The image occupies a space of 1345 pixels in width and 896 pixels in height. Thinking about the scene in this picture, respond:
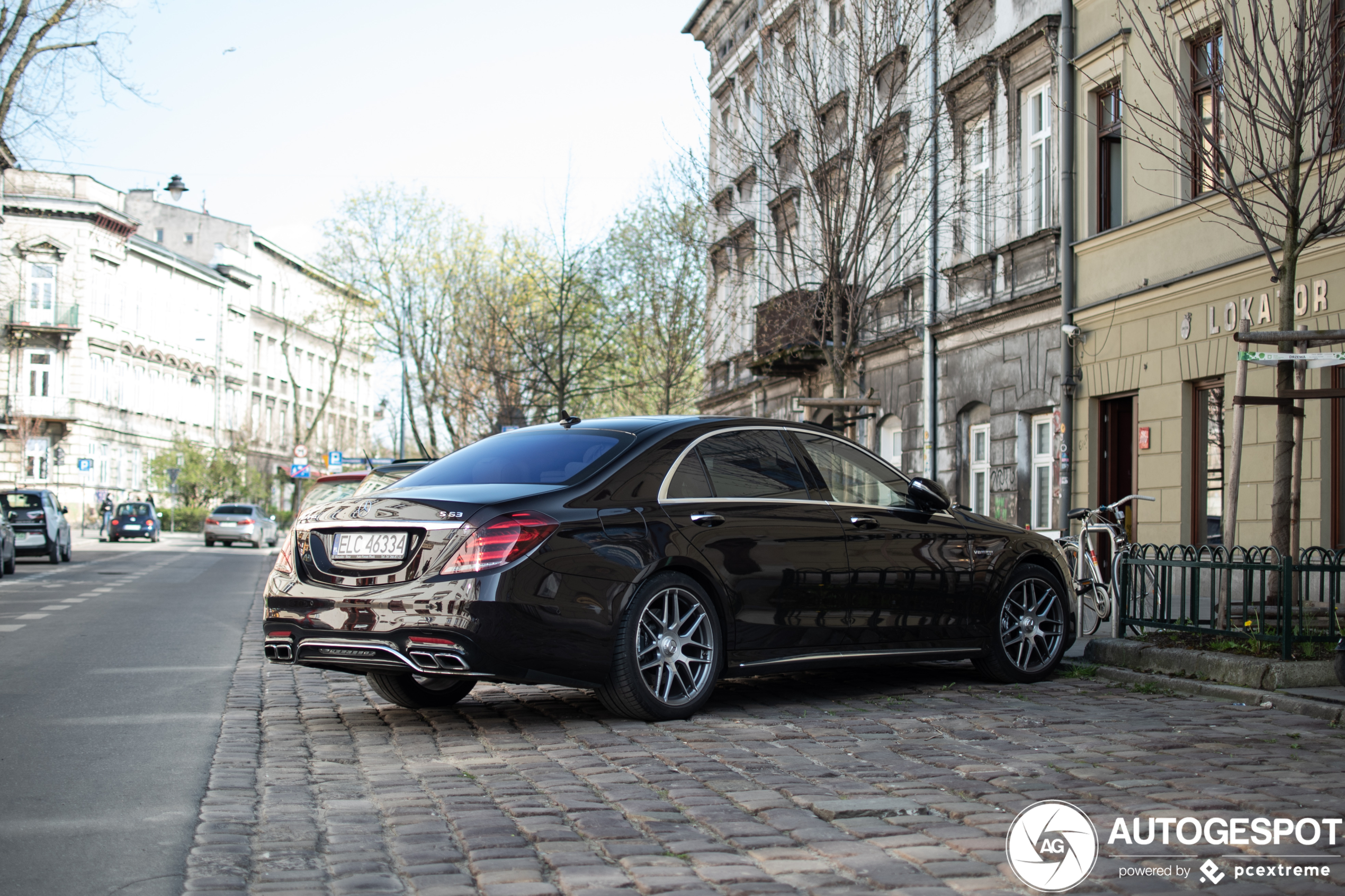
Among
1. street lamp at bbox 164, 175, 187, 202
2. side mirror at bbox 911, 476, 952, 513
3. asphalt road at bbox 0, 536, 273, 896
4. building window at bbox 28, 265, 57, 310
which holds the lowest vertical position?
asphalt road at bbox 0, 536, 273, 896

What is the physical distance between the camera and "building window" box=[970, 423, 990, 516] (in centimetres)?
2155

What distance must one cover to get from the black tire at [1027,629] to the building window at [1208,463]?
6.89 metres

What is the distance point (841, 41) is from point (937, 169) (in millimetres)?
2906

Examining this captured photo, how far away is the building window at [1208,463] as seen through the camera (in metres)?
15.8

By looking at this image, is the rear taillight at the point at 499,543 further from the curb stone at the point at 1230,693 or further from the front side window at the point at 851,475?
the curb stone at the point at 1230,693

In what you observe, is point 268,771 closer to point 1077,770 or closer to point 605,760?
point 605,760

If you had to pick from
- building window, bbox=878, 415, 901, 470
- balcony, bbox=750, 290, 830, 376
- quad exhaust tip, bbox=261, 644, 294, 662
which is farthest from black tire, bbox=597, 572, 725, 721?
building window, bbox=878, 415, 901, 470

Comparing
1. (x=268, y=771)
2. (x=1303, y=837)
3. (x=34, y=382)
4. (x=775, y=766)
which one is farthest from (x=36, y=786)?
(x=34, y=382)

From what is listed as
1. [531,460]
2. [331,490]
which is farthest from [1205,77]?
[531,460]

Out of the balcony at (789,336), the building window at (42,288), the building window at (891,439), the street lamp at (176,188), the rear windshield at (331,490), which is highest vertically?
the street lamp at (176,188)

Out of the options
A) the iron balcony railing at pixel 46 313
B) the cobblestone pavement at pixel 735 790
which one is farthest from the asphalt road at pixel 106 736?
the iron balcony railing at pixel 46 313

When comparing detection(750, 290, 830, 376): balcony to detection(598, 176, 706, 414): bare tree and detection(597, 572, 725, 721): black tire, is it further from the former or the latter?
detection(597, 572, 725, 721): black tire

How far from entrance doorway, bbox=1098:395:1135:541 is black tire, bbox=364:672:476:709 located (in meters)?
11.9

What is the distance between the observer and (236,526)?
53250 mm
